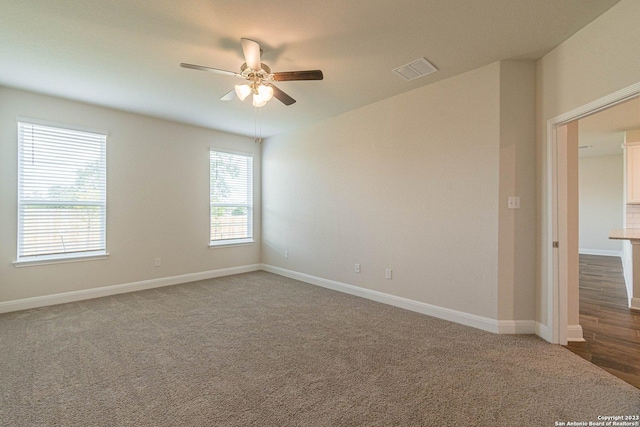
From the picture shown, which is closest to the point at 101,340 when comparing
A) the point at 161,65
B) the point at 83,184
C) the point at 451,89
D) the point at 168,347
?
the point at 168,347

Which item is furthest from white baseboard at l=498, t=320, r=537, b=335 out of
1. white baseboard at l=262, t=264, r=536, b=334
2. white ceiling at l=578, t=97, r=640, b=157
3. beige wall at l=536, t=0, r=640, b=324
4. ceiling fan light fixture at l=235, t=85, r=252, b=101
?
ceiling fan light fixture at l=235, t=85, r=252, b=101

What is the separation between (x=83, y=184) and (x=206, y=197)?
1769 millimetres

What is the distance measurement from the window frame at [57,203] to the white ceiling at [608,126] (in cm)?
648

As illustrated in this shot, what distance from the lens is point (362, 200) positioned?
4234 mm

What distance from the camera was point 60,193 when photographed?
3.92 m

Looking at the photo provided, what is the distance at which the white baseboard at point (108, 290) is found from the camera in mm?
3629

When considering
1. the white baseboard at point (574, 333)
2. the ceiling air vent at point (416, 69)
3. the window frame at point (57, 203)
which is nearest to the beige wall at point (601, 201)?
the white baseboard at point (574, 333)

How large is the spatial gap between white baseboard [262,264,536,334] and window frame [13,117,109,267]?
3.17 m

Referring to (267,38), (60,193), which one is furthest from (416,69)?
(60,193)

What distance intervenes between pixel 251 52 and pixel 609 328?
14.8 ft

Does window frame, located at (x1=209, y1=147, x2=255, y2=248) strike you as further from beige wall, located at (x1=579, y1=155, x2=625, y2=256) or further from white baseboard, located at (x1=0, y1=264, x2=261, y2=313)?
beige wall, located at (x1=579, y1=155, x2=625, y2=256)

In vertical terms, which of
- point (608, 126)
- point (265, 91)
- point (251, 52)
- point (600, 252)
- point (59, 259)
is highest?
point (608, 126)

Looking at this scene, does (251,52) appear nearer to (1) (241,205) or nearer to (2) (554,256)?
(2) (554,256)

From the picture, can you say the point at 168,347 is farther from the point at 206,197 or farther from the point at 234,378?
the point at 206,197
